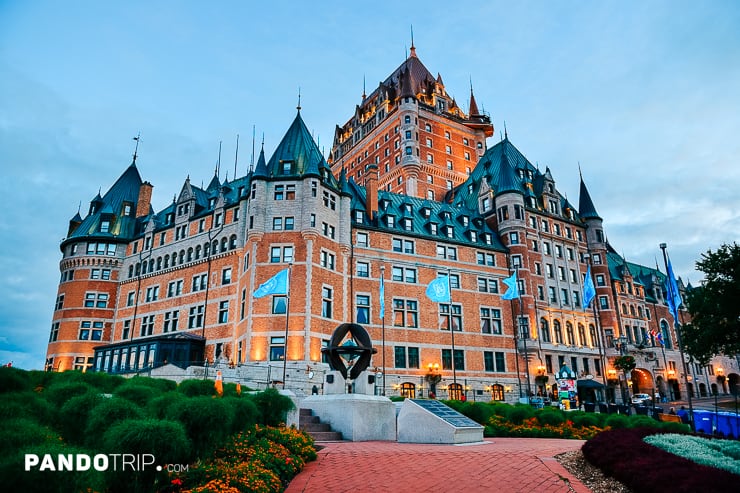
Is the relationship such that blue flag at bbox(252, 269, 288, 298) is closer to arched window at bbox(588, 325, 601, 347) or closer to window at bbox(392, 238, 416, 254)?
window at bbox(392, 238, 416, 254)

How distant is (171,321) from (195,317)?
3500 mm

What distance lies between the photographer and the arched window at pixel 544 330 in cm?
5000

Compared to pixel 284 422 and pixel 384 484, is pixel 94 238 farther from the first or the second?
pixel 384 484

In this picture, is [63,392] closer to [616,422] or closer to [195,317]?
[616,422]

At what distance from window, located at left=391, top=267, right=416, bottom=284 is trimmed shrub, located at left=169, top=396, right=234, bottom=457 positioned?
36416 millimetres

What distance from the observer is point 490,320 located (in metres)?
48.7

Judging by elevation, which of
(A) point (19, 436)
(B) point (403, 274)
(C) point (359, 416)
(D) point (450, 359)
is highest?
(B) point (403, 274)

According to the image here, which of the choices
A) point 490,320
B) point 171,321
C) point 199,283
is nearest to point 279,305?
point 199,283

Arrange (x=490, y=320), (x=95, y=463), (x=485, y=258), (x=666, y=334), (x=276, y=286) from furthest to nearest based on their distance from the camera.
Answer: (x=666, y=334), (x=485, y=258), (x=490, y=320), (x=276, y=286), (x=95, y=463)

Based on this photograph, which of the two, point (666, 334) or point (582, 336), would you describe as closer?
point (582, 336)

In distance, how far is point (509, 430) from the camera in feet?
70.9

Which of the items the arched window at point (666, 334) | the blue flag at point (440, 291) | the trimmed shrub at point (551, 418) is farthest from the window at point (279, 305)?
the arched window at point (666, 334)

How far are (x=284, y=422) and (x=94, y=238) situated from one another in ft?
155

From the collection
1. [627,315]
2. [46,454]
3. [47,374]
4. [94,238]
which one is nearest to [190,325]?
[94,238]
